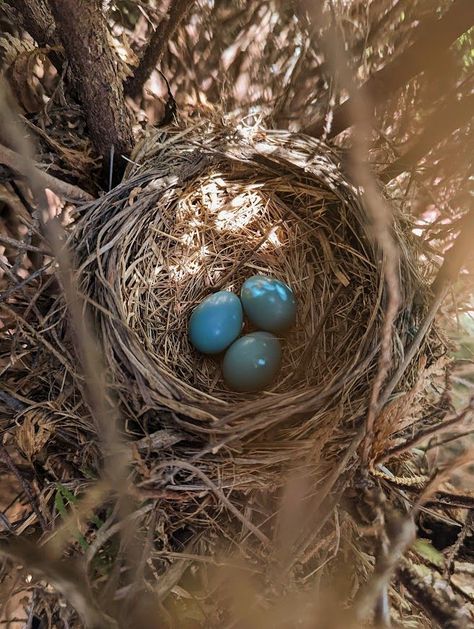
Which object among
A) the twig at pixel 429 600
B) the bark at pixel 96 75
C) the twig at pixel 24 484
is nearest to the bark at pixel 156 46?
the bark at pixel 96 75

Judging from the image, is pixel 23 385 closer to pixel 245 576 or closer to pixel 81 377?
pixel 81 377

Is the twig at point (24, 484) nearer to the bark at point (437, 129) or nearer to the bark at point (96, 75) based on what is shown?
the bark at point (96, 75)

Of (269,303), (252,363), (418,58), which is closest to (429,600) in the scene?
(252,363)

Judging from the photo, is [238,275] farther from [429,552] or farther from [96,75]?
[429,552]

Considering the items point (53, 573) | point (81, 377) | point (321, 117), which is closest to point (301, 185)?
point (321, 117)

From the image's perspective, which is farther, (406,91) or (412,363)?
(406,91)

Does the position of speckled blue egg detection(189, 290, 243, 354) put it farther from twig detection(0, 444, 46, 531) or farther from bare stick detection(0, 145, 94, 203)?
twig detection(0, 444, 46, 531)
